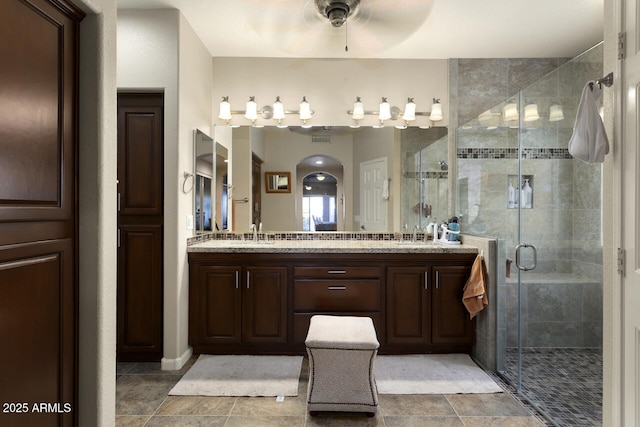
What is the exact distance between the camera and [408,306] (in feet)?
9.54

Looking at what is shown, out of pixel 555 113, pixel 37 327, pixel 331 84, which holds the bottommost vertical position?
pixel 37 327

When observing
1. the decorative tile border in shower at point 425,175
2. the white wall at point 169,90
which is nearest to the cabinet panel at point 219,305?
the white wall at point 169,90

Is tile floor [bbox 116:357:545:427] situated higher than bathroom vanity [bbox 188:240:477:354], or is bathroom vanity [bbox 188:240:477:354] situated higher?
bathroom vanity [bbox 188:240:477:354]

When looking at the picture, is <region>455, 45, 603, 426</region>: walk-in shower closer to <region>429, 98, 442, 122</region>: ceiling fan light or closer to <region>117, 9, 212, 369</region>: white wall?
<region>429, 98, 442, 122</region>: ceiling fan light

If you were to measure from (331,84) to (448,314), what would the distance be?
2.45 m

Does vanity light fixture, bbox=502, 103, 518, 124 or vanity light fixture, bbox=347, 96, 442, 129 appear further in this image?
vanity light fixture, bbox=347, 96, 442, 129

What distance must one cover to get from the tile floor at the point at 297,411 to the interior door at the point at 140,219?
505mm

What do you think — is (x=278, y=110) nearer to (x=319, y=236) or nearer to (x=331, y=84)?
(x=331, y=84)

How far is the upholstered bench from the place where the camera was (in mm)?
2021

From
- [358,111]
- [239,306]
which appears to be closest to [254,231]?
[239,306]

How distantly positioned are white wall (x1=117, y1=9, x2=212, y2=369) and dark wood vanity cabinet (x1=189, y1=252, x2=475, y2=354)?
7.0 inches

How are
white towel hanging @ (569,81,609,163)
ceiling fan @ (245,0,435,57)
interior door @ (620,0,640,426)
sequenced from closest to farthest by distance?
1. interior door @ (620,0,640,426)
2. white towel hanging @ (569,81,609,163)
3. ceiling fan @ (245,0,435,57)

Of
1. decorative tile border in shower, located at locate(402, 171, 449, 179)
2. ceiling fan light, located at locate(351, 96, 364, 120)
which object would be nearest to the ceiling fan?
ceiling fan light, located at locate(351, 96, 364, 120)

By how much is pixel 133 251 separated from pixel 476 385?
2.80m
